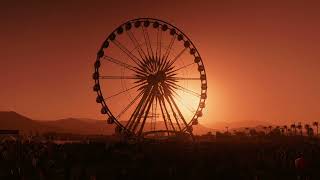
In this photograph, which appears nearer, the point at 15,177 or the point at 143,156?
the point at 15,177

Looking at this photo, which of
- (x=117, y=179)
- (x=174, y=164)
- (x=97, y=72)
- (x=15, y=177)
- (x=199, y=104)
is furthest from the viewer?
(x=199, y=104)

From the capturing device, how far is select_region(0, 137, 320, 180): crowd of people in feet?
132

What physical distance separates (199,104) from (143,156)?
51.4 feet

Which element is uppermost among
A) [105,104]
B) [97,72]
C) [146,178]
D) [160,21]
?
[160,21]

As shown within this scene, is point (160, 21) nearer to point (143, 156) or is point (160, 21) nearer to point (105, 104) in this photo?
point (105, 104)

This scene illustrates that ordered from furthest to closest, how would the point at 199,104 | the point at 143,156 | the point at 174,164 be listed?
the point at 199,104
the point at 143,156
the point at 174,164

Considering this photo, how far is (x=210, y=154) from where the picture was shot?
58031 millimetres

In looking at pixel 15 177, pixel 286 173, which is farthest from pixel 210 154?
pixel 15 177

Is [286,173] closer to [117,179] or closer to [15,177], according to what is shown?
[117,179]

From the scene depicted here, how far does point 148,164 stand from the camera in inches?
1909

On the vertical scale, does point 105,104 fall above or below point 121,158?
above

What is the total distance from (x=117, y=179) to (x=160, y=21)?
3205 cm

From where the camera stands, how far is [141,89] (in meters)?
60.2

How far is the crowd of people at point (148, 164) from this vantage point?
4025 cm
